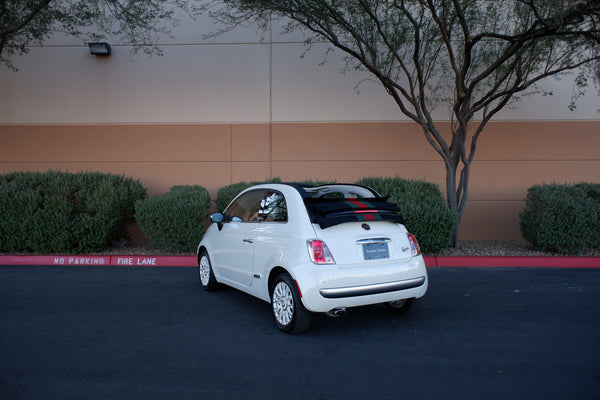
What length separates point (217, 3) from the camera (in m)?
11.1

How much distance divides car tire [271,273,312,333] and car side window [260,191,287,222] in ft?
2.37

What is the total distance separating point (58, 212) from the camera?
8.71m

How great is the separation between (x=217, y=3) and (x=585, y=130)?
32.4 feet

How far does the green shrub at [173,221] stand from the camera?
28.2ft

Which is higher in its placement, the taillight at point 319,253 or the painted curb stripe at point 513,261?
the taillight at point 319,253

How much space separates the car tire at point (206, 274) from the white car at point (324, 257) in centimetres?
103

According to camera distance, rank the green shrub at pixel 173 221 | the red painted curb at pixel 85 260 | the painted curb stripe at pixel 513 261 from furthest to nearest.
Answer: the green shrub at pixel 173 221 < the red painted curb at pixel 85 260 < the painted curb stripe at pixel 513 261

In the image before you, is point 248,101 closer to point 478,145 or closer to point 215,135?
point 215,135

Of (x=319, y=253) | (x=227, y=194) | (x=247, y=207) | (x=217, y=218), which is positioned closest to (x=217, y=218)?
(x=217, y=218)

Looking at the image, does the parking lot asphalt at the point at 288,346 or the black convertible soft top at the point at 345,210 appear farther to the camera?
the black convertible soft top at the point at 345,210

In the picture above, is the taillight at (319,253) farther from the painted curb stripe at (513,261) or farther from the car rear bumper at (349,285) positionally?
the painted curb stripe at (513,261)

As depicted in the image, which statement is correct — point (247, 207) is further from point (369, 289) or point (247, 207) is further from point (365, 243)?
point (369, 289)

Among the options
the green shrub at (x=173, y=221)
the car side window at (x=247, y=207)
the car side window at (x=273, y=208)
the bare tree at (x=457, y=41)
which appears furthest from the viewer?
the green shrub at (x=173, y=221)

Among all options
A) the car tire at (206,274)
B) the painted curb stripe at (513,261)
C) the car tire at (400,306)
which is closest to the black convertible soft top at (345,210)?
the car tire at (400,306)
